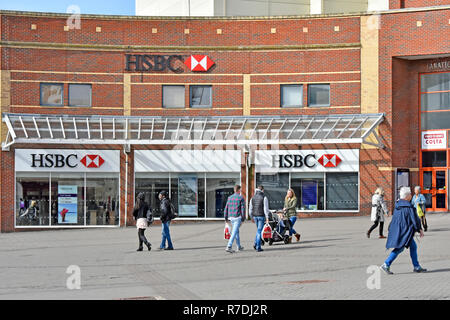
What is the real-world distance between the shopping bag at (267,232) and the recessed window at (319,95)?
13.9m

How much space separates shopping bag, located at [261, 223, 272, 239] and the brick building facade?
12.7 meters

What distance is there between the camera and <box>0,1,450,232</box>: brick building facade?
30203mm

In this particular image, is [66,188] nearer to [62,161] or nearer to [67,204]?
[67,204]

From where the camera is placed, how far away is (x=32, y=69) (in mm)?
A: 30500

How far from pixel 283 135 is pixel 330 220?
4.54 metres

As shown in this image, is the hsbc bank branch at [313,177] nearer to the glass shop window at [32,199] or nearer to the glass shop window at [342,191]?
the glass shop window at [342,191]

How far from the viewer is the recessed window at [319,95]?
31.0 metres

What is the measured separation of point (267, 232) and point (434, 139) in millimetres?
15931

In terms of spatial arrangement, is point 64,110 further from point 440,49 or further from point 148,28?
point 440,49

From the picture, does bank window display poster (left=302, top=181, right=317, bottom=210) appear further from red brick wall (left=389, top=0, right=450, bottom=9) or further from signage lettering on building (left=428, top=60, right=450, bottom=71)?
red brick wall (left=389, top=0, right=450, bottom=9)

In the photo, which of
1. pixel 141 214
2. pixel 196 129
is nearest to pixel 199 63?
pixel 196 129

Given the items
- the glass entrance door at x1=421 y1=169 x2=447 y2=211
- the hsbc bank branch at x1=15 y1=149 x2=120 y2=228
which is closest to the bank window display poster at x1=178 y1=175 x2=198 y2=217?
the hsbc bank branch at x1=15 y1=149 x2=120 y2=228
